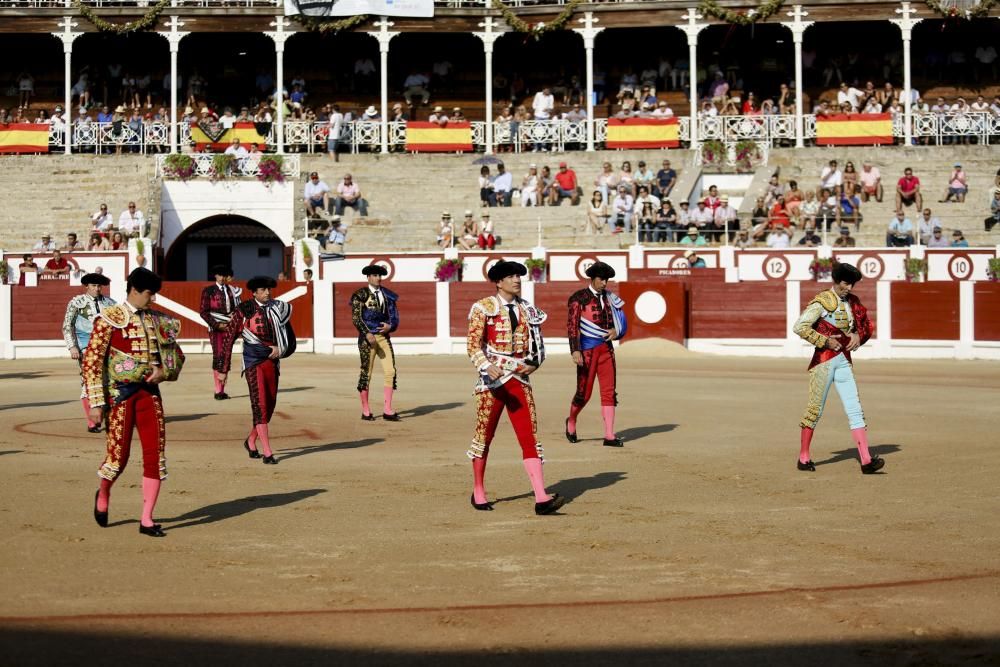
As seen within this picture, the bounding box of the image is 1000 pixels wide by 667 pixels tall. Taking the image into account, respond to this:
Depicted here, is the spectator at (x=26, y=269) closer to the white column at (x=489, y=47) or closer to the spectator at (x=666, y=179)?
the white column at (x=489, y=47)

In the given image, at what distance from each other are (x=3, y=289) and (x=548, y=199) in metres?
10.00

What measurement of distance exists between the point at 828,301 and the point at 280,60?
79.9ft

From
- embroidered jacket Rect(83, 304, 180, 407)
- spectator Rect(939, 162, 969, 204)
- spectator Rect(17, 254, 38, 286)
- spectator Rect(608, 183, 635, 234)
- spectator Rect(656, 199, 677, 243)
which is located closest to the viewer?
embroidered jacket Rect(83, 304, 180, 407)

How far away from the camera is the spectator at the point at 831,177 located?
28.3 m

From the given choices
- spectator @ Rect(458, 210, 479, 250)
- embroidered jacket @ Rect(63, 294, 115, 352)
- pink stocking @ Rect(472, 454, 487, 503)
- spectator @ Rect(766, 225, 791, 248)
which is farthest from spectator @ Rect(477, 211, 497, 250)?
pink stocking @ Rect(472, 454, 487, 503)

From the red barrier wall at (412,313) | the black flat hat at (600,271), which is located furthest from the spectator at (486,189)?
the black flat hat at (600,271)

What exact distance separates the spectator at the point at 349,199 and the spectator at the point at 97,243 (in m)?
4.47

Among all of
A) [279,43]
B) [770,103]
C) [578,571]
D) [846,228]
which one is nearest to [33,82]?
[279,43]

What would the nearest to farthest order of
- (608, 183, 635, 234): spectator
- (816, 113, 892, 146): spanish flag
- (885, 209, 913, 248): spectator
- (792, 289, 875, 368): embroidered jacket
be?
(792, 289, 875, 368): embroidered jacket → (885, 209, 913, 248): spectator → (608, 183, 635, 234): spectator → (816, 113, 892, 146): spanish flag

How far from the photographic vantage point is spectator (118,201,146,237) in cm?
2756

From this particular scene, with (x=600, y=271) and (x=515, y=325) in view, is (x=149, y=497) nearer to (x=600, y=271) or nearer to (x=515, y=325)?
(x=515, y=325)

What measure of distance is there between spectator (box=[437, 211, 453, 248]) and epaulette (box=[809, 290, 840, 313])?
16686mm

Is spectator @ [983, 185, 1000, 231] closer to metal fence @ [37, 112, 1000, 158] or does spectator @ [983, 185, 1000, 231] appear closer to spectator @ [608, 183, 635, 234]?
metal fence @ [37, 112, 1000, 158]

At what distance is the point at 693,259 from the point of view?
25672 millimetres
